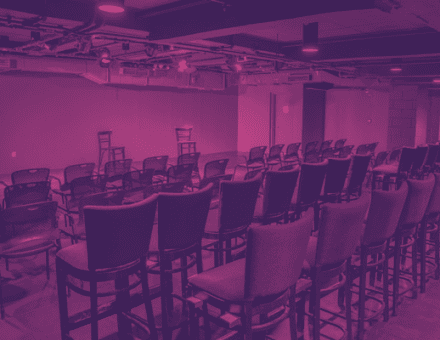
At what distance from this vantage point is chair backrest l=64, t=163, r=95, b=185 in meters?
5.80

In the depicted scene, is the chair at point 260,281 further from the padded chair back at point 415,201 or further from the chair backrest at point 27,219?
the chair backrest at point 27,219

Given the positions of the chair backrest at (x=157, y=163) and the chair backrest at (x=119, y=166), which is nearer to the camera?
the chair backrest at (x=119, y=166)

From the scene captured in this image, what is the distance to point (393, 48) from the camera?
7.51 m

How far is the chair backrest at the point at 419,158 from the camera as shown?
6.45 meters

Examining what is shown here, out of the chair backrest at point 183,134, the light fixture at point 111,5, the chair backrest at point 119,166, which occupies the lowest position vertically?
the chair backrest at point 119,166

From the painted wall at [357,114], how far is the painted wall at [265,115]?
207 cm

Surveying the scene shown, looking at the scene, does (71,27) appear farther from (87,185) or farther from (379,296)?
(379,296)

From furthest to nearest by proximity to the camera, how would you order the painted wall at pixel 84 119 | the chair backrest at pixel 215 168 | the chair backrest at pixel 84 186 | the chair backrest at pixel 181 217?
the painted wall at pixel 84 119 < the chair backrest at pixel 215 168 < the chair backrest at pixel 84 186 < the chair backrest at pixel 181 217

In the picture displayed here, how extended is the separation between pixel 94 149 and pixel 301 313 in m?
10.8

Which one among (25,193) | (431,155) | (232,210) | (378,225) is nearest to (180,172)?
(25,193)

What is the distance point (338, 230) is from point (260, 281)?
63cm

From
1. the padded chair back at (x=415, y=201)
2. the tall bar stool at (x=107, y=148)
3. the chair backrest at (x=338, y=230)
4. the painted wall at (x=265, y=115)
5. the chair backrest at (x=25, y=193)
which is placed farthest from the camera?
the painted wall at (x=265, y=115)

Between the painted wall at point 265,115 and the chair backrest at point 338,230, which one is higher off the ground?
the painted wall at point 265,115

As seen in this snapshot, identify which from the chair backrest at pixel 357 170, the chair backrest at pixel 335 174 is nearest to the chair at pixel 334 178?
the chair backrest at pixel 335 174
